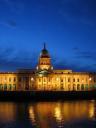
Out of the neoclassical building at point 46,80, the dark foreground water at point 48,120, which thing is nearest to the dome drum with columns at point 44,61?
the neoclassical building at point 46,80

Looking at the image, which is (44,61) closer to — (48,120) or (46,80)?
(46,80)

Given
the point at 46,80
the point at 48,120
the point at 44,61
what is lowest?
the point at 48,120

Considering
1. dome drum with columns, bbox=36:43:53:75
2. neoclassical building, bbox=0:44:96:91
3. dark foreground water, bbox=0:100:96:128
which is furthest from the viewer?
dome drum with columns, bbox=36:43:53:75

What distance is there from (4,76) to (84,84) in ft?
101

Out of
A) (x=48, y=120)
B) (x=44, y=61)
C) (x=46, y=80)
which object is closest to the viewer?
(x=48, y=120)

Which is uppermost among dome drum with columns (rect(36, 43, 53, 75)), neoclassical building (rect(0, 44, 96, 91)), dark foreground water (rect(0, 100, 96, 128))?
dome drum with columns (rect(36, 43, 53, 75))

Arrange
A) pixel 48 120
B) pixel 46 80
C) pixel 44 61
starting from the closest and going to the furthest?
1. pixel 48 120
2. pixel 46 80
3. pixel 44 61

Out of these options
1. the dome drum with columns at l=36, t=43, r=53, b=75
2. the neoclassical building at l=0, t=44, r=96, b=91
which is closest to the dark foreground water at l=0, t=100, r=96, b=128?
the neoclassical building at l=0, t=44, r=96, b=91

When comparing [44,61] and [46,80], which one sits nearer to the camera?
[46,80]

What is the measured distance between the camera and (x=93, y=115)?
64250 mm

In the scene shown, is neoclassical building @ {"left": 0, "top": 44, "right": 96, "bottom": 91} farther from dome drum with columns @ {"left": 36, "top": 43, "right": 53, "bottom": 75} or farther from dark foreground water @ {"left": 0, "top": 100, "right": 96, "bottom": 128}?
dark foreground water @ {"left": 0, "top": 100, "right": 96, "bottom": 128}

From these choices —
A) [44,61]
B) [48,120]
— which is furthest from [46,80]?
[48,120]

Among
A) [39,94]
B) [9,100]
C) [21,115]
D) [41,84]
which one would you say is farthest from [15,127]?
[41,84]

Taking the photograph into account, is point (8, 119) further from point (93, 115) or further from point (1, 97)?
point (1, 97)
